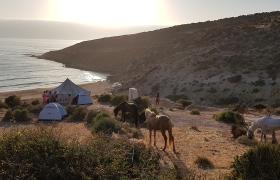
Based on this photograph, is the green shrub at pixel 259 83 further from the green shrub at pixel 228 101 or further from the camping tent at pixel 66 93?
the camping tent at pixel 66 93

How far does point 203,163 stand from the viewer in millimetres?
15016

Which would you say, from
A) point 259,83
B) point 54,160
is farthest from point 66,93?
point 54,160

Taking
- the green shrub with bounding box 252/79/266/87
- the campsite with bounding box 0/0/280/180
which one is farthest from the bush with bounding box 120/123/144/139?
the green shrub with bounding box 252/79/266/87

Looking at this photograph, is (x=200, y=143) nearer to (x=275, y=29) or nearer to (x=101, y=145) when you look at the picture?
(x=101, y=145)

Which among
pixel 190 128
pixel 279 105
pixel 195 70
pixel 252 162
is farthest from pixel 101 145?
pixel 195 70

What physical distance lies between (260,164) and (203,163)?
13.1 ft

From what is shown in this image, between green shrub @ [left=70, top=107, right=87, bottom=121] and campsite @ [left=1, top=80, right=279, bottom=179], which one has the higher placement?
campsite @ [left=1, top=80, right=279, bottom=179]

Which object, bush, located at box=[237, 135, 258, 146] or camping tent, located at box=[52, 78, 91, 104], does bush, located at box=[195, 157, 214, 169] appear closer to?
bush, located at box=[237, 135, 258, 146]

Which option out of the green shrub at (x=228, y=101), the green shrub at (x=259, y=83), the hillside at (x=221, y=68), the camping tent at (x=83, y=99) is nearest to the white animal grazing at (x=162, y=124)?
the camping tent at (x=83, y=99)

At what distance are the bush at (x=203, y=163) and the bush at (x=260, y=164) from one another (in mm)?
3177

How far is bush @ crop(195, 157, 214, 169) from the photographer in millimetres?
14817

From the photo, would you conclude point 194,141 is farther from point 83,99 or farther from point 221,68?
point 221,68

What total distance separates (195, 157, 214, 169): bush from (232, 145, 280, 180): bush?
10.4 ft

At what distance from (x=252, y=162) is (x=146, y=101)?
82.5 feet
